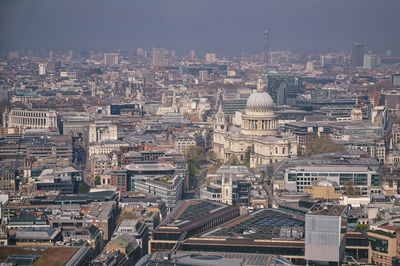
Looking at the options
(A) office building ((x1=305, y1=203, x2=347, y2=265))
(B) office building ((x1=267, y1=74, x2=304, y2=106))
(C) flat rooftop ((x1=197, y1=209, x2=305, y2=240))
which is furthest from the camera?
(B) office building ((x1=267, y1=74, x2=304, y2=106))

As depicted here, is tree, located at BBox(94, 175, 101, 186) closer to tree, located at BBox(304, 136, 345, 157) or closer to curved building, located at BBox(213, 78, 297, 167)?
curved building, located at BBox(213, 78, 297, 167)

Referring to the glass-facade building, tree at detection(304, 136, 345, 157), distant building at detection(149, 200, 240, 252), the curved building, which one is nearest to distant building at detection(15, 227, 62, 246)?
distant building at detection(149, 200, 240, 252)

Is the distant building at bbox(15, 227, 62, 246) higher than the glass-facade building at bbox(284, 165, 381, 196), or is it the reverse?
the glass-facade building at bbox(284, 165, 381, 196)

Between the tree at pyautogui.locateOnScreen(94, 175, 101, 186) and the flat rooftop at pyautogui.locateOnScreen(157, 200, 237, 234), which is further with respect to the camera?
the tree at pyautogui.locateOnScreen(94, 175, 101, 186)

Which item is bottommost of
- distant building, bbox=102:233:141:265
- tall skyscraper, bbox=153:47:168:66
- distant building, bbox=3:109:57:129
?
distant building, bbox=102:233:141:265

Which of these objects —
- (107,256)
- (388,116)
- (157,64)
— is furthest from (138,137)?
(157,64)

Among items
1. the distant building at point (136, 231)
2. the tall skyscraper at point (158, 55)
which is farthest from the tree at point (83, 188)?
the tall skyscraper at point (158, 55)

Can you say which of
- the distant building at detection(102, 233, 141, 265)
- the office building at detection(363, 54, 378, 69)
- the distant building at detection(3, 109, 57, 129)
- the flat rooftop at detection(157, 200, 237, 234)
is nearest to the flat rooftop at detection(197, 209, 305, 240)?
the flat rooftop at detection(157, 200, 237, 234)

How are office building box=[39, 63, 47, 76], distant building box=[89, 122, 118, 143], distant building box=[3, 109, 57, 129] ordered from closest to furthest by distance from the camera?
distant building box=[89, 122, 118, 143]
distant building box=[3, 109, 57, 129]
office building box=[39, 63, 47, 76]
